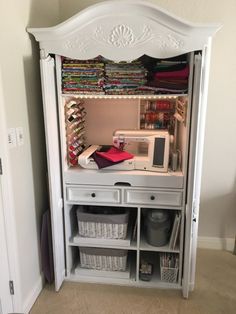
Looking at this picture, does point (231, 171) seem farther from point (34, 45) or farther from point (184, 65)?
point (34, 45)

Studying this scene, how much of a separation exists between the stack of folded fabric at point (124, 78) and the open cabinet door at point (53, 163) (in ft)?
1.22

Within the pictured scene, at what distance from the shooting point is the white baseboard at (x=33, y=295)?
1.85 m

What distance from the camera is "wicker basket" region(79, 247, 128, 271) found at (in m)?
2.16

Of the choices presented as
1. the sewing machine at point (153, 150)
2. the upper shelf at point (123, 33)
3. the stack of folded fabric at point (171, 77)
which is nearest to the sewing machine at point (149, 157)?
the sewing machine at point (153, 150)

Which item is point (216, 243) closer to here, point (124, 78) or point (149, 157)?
point (149, 157)

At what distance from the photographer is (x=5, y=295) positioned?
1677 millimetres

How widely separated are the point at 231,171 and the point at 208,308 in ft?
3.71

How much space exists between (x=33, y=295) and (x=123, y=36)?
182 centimetres

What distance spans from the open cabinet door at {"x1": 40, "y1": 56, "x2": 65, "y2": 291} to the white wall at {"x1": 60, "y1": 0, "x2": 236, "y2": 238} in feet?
2.86

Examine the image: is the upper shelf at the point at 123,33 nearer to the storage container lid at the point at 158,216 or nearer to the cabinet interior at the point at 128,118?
the cabinet interior at the point at 128,118

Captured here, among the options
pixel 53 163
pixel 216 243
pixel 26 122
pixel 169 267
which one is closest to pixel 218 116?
pixel 216 243

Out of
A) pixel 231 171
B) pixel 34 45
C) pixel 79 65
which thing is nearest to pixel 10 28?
pixel 34 45

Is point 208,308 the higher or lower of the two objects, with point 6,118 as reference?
lower

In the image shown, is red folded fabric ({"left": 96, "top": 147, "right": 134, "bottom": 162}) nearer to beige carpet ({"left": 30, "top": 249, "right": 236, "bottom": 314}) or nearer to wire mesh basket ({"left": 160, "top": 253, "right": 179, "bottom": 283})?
wire mesh basket ({"left": 160, "top": 253, "right": 179, "bottom": 283})
